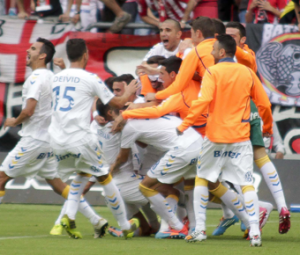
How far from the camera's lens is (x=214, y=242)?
6.25 meters

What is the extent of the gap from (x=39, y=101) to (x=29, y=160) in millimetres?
701

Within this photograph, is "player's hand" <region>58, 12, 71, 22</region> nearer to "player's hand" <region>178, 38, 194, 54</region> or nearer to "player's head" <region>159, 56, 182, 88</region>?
"player's hand" <region>178, 38, 194, 54</region>

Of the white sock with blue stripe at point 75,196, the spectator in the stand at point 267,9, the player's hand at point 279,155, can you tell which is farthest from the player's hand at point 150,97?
the spectator in the stand at point 267,9

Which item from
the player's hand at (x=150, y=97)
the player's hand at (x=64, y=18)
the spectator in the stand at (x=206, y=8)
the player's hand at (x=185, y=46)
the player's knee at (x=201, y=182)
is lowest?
the player's hand at (x=64, y=18)

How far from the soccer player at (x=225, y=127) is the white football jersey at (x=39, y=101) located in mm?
1976

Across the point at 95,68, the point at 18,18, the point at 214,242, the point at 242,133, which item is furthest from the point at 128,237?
the point at 18,18

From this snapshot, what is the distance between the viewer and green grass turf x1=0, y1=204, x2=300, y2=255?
5453 millimetres

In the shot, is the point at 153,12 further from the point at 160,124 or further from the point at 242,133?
the point at 242,133

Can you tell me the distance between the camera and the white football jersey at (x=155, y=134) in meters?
6.67

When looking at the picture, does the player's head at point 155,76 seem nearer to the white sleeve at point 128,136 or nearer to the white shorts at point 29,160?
the white sleeve at point 128,136

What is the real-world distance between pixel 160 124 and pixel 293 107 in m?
4.65

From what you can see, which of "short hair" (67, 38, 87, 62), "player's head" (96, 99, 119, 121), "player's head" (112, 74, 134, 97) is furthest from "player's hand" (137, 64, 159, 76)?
"short hair" (67, 38, 87, 62)

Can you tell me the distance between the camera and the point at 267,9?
36.1 feet

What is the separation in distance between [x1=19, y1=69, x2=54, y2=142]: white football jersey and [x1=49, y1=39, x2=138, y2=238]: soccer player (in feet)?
1.98
